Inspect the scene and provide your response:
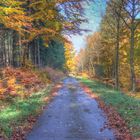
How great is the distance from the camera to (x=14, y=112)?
14.4 metres

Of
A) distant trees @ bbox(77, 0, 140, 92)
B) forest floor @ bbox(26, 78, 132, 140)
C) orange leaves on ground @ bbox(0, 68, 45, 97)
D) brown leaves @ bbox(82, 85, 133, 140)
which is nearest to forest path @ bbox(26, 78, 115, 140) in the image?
forest floor @ bbox(26, 78, 132, 140)

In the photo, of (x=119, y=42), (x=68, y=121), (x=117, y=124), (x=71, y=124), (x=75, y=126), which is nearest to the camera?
(x=75, y=126)

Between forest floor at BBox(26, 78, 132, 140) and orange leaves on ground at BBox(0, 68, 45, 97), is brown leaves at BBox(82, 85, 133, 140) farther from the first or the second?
orange leaves on ground at BBox(0, 68, 45, 97)

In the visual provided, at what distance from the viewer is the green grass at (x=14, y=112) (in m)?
11.6

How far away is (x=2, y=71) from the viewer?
24391 mm

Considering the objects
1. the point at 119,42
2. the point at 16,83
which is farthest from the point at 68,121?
the point at 119,42

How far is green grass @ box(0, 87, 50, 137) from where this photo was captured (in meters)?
11.6

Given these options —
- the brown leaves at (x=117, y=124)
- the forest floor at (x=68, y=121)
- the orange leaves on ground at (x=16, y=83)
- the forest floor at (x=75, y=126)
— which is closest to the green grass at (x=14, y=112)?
the forest floor at (x=68, y=121)

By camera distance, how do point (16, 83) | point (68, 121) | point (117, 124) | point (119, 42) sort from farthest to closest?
point (119, 42), point (16, 83), point (68, 121), point (117, 124)

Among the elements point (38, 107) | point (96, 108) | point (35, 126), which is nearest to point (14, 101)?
point (38, 107)

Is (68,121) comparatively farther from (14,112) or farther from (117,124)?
(14,112)

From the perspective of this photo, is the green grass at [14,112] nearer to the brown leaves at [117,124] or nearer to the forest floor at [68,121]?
the forest floor at [68,121]

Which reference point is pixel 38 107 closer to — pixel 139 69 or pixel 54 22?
pixel 54 22

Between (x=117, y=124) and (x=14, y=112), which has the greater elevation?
(x=14, y=112)
